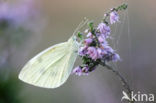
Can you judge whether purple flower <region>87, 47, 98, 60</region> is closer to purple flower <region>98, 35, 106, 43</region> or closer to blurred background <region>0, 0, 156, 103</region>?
purple flower <region>98, 35, 106, 43</region>

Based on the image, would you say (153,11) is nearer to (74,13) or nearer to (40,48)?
(74,13)

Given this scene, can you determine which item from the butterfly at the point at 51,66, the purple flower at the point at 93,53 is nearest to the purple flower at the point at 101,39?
the purple flower at the point at 93,53

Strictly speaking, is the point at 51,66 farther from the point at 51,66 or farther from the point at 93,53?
the point at 93,53

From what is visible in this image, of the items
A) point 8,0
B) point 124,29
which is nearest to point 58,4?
point 124,29

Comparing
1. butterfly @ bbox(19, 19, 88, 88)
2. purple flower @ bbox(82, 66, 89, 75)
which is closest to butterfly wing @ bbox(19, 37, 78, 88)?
butterfly @ bbox(19, 19, 88, 88)

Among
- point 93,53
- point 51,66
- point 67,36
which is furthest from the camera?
point 67,36

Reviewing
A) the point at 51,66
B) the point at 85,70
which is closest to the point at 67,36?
→ the point at 51,66

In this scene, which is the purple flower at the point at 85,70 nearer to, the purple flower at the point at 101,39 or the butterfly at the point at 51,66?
the purple flower at the point at 101,39
